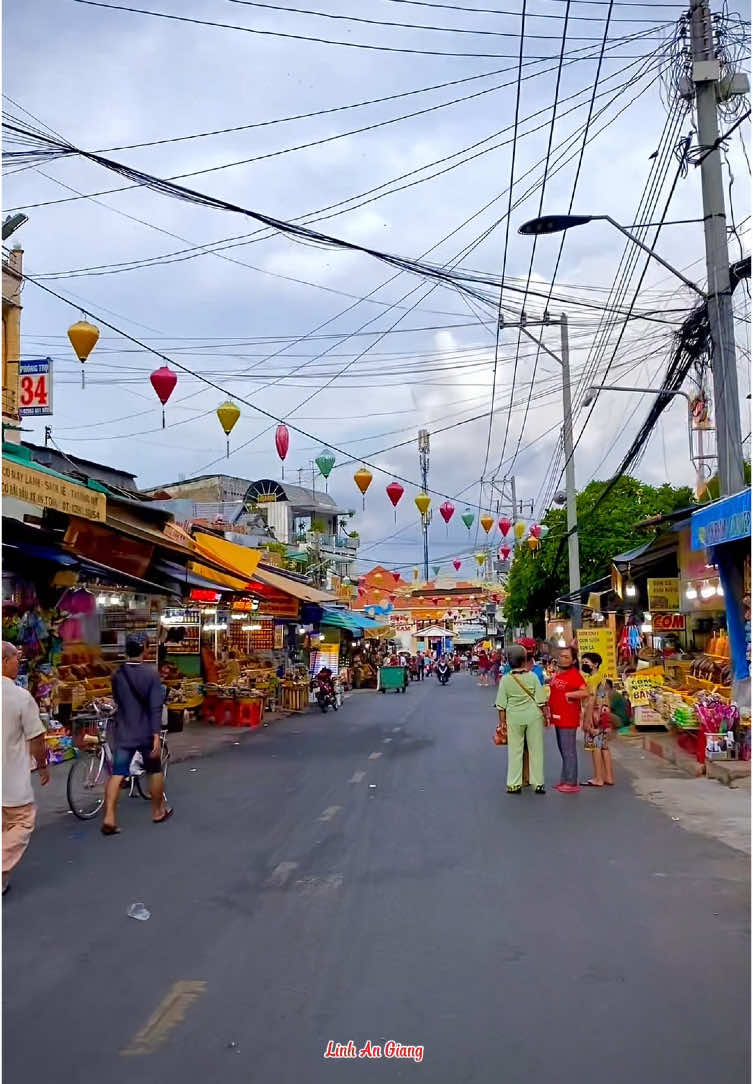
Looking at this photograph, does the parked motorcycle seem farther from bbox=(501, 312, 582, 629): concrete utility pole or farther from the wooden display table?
bbox=(501, 312, 582, 629): concrete utility pole

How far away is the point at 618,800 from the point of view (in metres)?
11.2

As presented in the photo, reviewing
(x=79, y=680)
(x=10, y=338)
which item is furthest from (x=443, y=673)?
(x=10, y=338)

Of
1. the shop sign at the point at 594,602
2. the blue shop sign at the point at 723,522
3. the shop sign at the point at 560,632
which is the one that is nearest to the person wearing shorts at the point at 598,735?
the blue shop sign at the point at 723,522

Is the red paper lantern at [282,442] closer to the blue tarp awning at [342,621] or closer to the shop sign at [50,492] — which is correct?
the shop sign at [50,492]

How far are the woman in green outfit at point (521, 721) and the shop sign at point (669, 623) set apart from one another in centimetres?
924

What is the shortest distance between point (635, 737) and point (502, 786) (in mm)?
7218

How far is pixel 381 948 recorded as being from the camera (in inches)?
224

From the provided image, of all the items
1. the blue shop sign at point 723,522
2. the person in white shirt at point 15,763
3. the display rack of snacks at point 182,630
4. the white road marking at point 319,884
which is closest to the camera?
the person in white shirt at point 15,763

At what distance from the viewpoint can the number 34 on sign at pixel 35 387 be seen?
1709 cm

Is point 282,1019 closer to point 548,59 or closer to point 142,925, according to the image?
point 142,925

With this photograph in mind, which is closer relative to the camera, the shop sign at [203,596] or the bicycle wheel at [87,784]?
the bicycle wheel at [87,784]

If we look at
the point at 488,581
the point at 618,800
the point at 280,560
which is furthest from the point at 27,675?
the point at 488,581

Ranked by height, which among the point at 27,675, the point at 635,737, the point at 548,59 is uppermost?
the point at 548,59

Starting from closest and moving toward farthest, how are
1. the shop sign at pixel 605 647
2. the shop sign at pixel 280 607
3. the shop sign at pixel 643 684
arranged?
1. the shop sign at pixel 643 684
2. the shop sign at pixel 605 647
3. the shop sign at pixel 280 607
